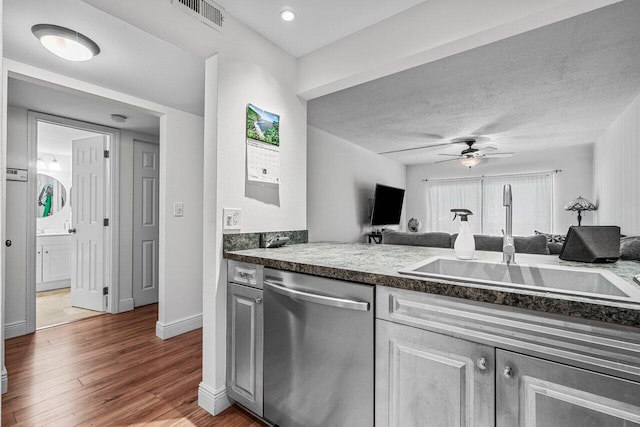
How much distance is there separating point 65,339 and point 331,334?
2.79 meters

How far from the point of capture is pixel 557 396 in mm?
812

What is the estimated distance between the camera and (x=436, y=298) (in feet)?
3.30

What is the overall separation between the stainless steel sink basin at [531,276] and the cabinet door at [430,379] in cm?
21

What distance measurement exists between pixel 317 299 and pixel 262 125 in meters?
1.24

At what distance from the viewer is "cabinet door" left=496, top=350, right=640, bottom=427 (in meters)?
0.75

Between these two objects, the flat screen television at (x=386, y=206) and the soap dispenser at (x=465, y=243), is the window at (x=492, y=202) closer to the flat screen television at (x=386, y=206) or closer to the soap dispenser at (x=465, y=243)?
the flat screen television at (x=386, y=206)

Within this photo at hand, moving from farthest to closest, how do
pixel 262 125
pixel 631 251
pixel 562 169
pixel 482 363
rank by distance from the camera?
1. pixel 562 169
2. pixel 262 125
3. pixel 631 251
4. pixel 482 363

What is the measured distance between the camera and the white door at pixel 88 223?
11.2ft

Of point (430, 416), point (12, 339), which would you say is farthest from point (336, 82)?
point (12, 339)

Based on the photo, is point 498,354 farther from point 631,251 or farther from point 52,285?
point 52,285

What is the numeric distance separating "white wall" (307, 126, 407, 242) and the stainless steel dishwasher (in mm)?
2464

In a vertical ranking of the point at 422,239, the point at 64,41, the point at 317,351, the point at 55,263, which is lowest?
the point at 55,263

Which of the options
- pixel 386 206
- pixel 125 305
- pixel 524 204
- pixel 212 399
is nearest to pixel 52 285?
pixel 125 305

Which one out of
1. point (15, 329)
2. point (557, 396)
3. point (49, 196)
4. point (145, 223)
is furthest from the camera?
point (49, 196)
